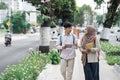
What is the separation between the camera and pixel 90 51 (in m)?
11.0

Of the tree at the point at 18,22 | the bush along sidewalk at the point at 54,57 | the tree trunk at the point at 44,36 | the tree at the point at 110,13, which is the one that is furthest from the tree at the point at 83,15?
the bush along sidewalk at the point at 54,57

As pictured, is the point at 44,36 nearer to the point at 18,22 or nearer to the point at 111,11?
the point at 111,11

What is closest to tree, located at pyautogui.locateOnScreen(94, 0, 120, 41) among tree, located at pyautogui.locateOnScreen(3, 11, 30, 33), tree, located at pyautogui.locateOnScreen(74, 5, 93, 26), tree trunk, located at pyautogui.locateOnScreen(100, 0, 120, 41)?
tree trunk, located at pyautogui.locateOnScreen(100, 0, 120, 41)

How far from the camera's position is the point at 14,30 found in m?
94.4

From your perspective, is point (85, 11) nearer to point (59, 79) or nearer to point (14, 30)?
point (14, 30)

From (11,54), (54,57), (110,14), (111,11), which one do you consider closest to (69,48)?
(54,57)

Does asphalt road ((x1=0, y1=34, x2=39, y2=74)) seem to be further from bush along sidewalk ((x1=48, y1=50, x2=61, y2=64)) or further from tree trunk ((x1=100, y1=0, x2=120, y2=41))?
tree trunk ((x1=100, y1=0, x2=120, y2=41))

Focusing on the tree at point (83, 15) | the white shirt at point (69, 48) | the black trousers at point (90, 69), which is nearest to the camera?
the black trousers at point (90, 69)

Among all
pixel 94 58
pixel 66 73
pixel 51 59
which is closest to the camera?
pixel 94 58

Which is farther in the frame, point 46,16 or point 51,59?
point 46,16

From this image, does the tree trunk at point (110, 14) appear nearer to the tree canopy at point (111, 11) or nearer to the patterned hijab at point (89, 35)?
the tree canopy at point (111, 11)

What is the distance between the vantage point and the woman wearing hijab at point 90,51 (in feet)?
35.7

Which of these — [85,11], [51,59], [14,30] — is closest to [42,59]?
[51,59]

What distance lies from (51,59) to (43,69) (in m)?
3.75
